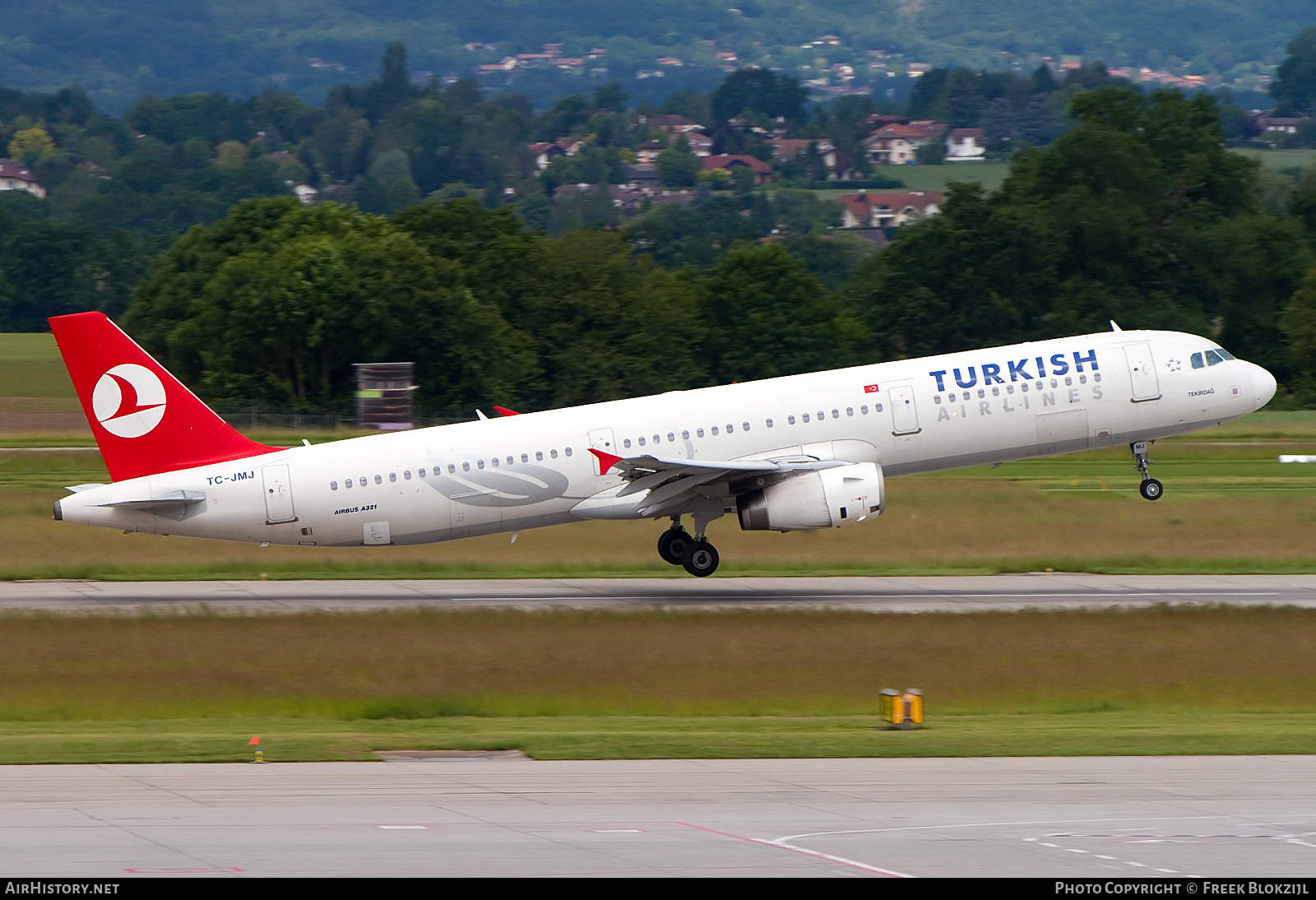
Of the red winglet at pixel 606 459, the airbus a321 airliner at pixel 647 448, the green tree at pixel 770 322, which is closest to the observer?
the red winglet at pixel 606 459

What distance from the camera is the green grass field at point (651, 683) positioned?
24.0 m

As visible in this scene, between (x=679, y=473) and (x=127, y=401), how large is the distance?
11.8 meters

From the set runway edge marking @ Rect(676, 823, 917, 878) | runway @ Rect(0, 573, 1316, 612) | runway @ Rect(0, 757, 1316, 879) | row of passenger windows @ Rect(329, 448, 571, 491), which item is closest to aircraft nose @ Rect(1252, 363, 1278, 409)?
runway @ Rect(0, 573, 1316, 612)

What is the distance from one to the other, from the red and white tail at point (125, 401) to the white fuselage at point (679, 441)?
551 millimetres

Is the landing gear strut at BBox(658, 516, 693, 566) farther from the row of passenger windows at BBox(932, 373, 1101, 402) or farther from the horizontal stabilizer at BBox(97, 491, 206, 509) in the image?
the horizontal stabilizer at BBox(97, 491, 206, 509)

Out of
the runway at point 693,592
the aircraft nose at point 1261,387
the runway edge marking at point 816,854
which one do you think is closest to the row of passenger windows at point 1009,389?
the runway at point 693,592

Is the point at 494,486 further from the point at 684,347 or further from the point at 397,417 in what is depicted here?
the point at 684,347

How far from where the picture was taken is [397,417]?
75.1 metres

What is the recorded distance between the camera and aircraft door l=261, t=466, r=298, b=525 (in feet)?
121

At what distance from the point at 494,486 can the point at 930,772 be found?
17946mm

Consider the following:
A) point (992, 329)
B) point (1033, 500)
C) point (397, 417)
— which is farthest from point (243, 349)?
point (1033, 500)

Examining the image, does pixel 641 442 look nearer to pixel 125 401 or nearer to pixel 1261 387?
pixel 125 401

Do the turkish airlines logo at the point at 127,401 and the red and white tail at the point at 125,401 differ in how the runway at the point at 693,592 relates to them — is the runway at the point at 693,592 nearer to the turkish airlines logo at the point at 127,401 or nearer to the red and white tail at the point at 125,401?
the red and white tail at the point at 125,401

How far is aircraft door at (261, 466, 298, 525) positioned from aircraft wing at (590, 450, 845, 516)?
655cm
